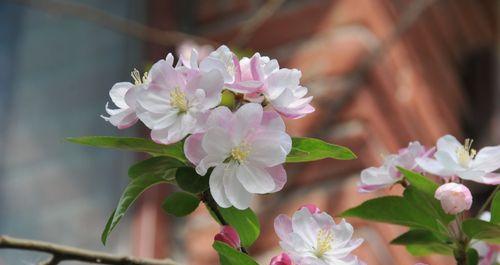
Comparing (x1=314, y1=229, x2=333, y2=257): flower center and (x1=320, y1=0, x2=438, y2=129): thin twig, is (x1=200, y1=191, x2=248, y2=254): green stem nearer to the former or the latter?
(x1=314, y1=229, x2=333, y2=257): flower center

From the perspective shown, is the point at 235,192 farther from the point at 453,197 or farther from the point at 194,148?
the point at 453,197

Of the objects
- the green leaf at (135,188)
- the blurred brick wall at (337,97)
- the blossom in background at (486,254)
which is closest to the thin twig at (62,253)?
the green leaf at (135,188)

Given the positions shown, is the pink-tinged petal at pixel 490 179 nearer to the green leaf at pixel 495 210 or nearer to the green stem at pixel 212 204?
the green leaf at pixel 495 210

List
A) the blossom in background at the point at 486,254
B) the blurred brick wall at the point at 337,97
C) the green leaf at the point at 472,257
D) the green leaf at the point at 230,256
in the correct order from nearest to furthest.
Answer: the green leaf at the point at 230,256
the green leaf at the point at 472,257
the blossom in background at the point at 486,254
the blurred brick wall at the point at 337,97

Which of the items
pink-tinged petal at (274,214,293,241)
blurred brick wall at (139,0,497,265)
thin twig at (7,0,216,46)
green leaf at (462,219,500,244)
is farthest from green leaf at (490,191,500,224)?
thin twig at (7,0,216,46)

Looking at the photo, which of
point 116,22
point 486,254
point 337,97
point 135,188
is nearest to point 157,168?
point 135,188

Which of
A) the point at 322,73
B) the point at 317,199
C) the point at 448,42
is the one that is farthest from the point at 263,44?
the point at 448,42

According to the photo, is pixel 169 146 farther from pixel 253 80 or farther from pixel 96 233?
pixel 96 233
